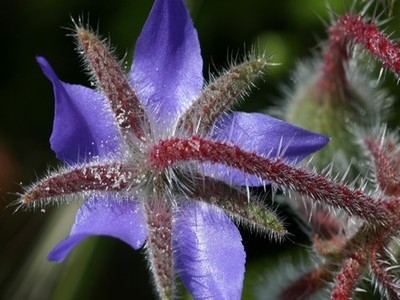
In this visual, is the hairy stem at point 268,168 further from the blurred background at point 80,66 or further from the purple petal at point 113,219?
the blurred background at point 80,66

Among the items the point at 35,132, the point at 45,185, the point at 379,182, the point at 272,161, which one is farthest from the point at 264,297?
the point at 35,132

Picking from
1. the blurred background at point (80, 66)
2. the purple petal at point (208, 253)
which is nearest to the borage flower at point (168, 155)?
the purple petal at point (208, 253)

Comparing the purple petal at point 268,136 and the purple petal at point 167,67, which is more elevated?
the purple petal at point 167,67

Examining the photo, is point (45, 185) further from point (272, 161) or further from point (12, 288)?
point (12, 288)

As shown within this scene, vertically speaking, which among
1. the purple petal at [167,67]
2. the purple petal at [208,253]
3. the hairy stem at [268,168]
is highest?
the purple petal at [167,67]

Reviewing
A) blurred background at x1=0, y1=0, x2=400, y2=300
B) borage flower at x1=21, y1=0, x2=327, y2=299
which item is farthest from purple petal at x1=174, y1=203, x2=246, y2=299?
blurred background at x1=0, y1=0, x2=400, y2=300

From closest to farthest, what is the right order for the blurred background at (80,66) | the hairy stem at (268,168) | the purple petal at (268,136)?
the hairy stem at (268,168) → the purple petal at (268,136) → the blurred background at (80,66)

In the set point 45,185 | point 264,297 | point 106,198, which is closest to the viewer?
point 45,185
